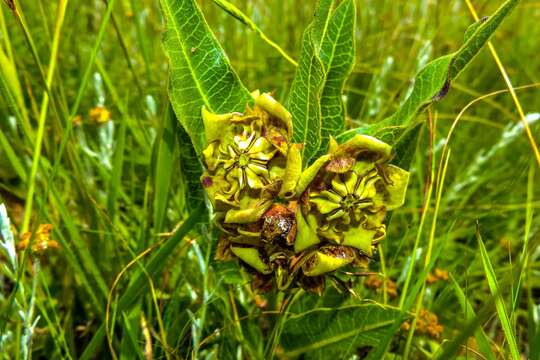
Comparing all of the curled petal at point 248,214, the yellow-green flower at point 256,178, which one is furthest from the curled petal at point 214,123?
the curled petal at point 248,214

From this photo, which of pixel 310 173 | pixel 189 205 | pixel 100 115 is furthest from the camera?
pixel 100 115

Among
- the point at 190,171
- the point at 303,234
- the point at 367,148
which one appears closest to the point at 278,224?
the point at 303,234

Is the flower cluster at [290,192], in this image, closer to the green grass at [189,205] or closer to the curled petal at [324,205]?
the curled petal at [324,205]

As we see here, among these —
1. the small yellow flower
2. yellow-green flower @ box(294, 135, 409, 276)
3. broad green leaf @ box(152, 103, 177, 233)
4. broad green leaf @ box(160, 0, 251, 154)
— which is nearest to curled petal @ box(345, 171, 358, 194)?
yellow-green flower @ box(294, 135, 409, 276)

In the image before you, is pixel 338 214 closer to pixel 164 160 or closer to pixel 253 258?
pixel 253 258

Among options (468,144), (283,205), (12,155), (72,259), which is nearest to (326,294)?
(283,205)

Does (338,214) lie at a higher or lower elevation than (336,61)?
lower

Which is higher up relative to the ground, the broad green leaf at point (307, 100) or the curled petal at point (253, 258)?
the broad green leaf at point (307, 100)
